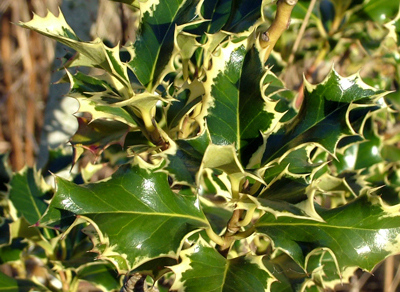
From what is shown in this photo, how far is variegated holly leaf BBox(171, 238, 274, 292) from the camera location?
0.56 m

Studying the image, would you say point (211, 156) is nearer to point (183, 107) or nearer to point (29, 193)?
point (183, 107)

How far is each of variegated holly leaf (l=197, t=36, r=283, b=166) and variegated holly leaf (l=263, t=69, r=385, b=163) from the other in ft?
0.10

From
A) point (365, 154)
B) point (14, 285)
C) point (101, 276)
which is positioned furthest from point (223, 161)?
point (365, 154)

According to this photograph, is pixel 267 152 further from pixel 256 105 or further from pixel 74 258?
pixel 74 258

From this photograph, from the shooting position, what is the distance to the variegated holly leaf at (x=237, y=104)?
1.87ft

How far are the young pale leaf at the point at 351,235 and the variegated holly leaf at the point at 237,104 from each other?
0.12 metres

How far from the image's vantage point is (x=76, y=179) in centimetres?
99

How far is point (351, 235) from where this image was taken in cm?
57

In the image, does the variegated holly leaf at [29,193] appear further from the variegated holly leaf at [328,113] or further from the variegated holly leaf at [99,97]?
the variegated holly leaf at [328,113]

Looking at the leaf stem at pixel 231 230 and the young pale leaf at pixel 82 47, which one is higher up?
the young pale leaf at pixel 82 47

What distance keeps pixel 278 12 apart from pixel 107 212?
1.16ft

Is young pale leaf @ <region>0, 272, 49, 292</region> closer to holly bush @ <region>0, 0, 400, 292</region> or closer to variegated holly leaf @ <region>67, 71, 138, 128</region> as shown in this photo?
holly bush @ <region>0, 0, 400, 292</region>

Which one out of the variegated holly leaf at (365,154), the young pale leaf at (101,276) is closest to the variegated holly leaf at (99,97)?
the young pale leaf at (101,276)

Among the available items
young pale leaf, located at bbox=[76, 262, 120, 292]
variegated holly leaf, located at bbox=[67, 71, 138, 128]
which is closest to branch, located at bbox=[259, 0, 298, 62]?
variegated holly leaf, located at bbox=[67, 71, 138, 128]
